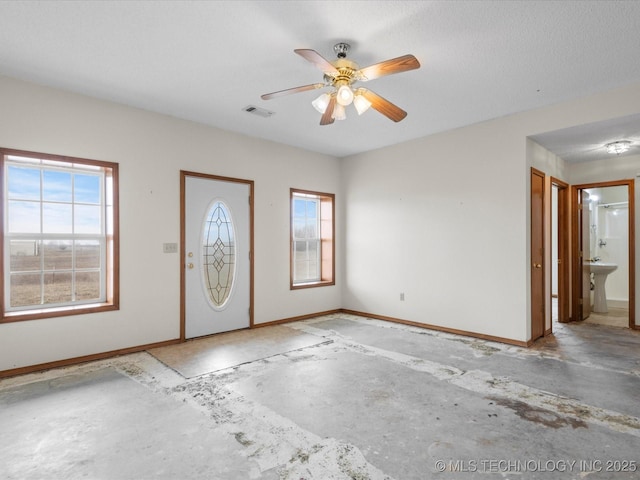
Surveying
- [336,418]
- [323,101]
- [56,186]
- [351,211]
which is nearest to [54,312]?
[56,186]

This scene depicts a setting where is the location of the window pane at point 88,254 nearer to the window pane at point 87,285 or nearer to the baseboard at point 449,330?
the window pane at point 87,285

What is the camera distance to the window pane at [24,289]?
11.5 feet

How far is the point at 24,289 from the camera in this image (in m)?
3.54

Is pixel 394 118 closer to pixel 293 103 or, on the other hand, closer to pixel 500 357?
pixel 293 103

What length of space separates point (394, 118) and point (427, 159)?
7.27 ft

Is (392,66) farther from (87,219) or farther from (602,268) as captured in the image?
(602,268)

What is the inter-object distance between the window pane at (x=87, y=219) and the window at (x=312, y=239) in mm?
2794

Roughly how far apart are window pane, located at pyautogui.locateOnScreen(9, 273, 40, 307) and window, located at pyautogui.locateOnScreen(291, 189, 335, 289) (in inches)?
130

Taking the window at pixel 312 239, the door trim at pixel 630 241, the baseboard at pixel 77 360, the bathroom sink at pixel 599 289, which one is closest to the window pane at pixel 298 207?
the window at pixel 312 239

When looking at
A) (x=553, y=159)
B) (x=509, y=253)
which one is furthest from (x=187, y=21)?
(x=553, y=159)

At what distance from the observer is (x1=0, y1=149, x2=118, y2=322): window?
3.48m

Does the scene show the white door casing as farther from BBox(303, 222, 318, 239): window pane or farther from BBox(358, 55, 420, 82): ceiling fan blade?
BBox(358, 55, 420, 82): ceiling fan blade

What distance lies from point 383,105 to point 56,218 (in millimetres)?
3562

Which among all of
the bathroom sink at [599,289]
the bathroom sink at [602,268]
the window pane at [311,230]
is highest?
the window pane at [311,230]
